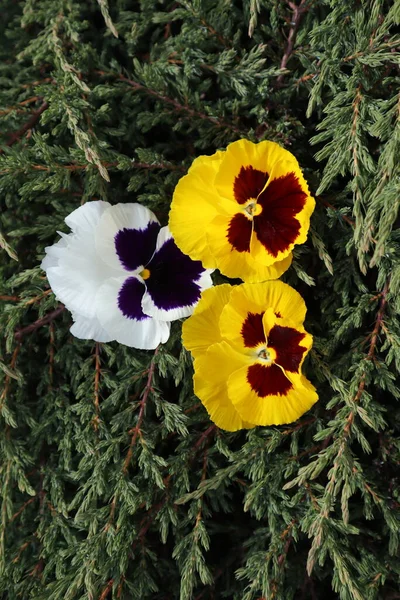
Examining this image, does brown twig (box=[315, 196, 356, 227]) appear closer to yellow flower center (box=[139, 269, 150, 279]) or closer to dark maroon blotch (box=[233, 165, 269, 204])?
dark maroon blotch (box=[233, 165, 269, 204])

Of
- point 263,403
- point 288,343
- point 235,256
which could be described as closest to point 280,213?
point 235,256

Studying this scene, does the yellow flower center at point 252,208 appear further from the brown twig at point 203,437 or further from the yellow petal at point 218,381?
the brown twig at point 203,437

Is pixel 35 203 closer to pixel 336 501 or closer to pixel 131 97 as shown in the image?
pixel 131 97

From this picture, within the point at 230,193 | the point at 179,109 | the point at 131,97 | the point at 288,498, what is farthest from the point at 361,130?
the point at 288,498

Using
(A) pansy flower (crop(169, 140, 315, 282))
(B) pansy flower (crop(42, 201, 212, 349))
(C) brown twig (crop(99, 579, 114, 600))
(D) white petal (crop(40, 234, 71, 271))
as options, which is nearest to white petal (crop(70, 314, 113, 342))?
(B) pansy flower (crop(42, 201, 212, 349))

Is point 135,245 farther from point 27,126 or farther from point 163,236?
point 27,126

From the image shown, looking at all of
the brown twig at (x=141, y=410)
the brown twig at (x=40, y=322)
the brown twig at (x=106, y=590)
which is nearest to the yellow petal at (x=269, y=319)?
the brown twig at (x=141, y=410)
